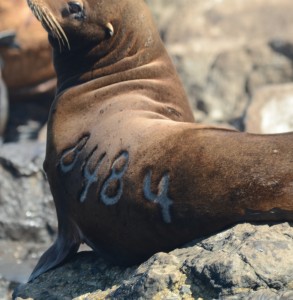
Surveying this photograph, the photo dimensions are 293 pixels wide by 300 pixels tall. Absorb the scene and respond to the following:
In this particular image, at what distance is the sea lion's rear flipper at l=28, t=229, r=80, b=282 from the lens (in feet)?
18.9

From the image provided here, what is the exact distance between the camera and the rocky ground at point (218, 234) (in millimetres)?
4316

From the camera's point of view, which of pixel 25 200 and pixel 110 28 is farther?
pixel 25 200

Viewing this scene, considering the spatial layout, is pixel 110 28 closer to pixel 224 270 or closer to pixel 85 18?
pixel 85 18

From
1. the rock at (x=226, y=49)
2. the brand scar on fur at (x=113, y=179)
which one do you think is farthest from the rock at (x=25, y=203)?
the rock at (x=226, y=49)

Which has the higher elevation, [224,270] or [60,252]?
[224,270]

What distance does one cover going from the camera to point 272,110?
425 inches

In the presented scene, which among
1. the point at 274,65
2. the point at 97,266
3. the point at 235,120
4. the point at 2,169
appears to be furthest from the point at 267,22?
the point at 97,266

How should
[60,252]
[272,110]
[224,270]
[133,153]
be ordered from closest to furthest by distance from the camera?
[224,270], [133,153], [60,252], [272,110]

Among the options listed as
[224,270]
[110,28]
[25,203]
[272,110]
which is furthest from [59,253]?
[272,110]

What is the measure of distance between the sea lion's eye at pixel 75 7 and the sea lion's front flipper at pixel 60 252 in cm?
145

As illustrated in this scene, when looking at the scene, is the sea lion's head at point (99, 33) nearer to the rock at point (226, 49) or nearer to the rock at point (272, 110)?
the rock at point (272, 110)

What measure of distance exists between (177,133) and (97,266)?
3.33 ft

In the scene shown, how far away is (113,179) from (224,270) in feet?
3.77

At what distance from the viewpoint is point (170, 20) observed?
47.3ft
